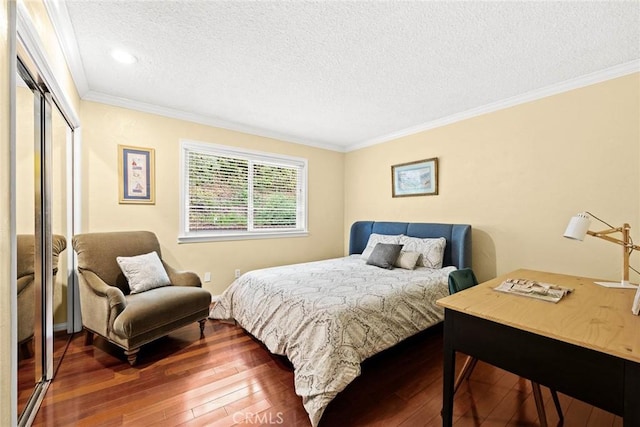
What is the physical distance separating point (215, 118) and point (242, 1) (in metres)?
2.10

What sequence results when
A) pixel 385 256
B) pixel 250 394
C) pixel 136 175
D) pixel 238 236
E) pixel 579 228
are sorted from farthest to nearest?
pixel 238 236 < pixel 385 256 < pixel 136 175 < pixel 250 394 < pixel 579 228

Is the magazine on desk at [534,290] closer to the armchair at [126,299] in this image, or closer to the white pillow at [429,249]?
the white pillow at [429,249]

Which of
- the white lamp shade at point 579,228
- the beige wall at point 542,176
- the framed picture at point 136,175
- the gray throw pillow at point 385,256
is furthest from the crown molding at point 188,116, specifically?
the white lamp shade at point 579,228

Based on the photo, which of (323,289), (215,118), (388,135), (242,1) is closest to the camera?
(242,1)

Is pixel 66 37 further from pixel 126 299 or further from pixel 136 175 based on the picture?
pixel 126 299

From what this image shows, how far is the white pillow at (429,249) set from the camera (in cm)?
310

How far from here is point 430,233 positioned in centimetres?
345

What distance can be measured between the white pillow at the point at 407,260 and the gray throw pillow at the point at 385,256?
0.05 meters

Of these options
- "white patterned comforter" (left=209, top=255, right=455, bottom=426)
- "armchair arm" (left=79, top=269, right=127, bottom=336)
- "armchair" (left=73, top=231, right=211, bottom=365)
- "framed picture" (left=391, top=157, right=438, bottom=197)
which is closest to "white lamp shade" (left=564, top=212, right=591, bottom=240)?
"white patterned comforter" (left=209, top=255, right=455, bottom=426)

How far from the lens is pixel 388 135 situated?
4.12m

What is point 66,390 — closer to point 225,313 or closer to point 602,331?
point 225,313

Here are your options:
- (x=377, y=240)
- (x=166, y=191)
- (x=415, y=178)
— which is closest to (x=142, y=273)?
(x=166, y=191)

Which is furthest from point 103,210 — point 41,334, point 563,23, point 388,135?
point 563,23

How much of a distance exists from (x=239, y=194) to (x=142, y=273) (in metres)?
1.58
